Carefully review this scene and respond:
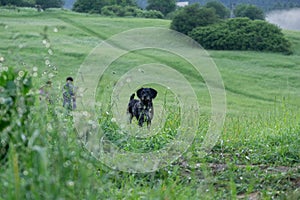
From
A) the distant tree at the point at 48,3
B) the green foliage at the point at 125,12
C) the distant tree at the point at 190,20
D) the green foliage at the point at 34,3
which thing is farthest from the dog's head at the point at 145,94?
the distant tree at the point at 48,3

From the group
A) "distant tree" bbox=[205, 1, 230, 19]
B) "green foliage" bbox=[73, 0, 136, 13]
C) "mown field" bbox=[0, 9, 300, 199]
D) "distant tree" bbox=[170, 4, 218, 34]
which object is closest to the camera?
"mown field" bbox=[0, 9, 300, 199]

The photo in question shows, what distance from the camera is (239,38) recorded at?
157ft

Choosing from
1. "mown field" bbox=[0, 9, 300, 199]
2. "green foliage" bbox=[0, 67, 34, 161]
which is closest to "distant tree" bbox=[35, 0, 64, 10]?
"mown field" bbox=[0, 9, 300, 199]

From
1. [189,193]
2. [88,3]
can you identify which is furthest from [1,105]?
[88,3]

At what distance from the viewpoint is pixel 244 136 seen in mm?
10008

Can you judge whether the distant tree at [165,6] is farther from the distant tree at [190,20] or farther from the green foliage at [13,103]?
the green foliage at [13,103]

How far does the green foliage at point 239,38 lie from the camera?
4775 cm

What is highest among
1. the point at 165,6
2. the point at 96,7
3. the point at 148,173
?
the point at 165,6

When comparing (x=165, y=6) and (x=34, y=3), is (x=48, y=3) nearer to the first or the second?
(x=34, y=3)

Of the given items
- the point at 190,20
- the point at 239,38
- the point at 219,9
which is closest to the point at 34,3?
the point at 190,20

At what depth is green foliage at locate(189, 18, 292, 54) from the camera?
47750 mm

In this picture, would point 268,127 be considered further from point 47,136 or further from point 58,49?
point 58,49

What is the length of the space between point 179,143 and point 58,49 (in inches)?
1323

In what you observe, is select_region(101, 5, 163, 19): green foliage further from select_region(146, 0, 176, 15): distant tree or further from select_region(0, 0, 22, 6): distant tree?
select_region(0, 0, 22, 6): distant tree
